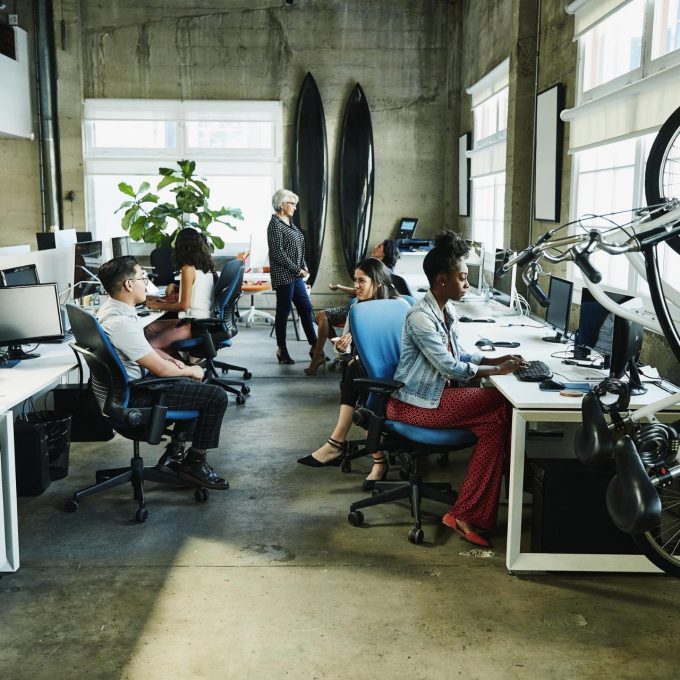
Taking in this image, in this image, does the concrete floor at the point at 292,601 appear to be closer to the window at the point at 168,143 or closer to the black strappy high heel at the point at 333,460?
the black strappy high heel at the point at 333,460

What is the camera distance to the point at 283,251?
6.88m

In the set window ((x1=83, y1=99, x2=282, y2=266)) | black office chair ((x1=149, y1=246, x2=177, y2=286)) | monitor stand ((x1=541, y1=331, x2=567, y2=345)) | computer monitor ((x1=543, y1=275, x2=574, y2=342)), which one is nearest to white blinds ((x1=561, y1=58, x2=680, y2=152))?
computer monitor ((x1=543, y1=275, x2=574, y2=342))

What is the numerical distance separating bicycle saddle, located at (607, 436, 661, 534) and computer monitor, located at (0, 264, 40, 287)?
11.1 feet

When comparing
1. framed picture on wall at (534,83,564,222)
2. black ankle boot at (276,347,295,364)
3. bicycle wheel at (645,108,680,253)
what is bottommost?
black ankle boot at (276,347,295,364)

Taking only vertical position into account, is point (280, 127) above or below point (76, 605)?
above

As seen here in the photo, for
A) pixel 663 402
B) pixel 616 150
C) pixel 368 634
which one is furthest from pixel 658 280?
pixel 616 150

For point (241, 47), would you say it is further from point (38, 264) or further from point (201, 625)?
point (201, 625)

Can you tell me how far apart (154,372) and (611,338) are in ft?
6.75

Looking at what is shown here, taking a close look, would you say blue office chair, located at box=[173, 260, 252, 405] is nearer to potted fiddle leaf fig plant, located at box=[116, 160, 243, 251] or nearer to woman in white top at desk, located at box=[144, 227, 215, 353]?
woman in white top at desk, located at box=[144, 227, 215, 353]

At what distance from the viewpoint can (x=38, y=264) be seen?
16.0 ft

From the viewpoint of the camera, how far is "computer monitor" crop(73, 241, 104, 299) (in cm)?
535

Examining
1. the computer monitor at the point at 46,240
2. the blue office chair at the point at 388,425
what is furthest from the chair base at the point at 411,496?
the computer monitor at the point at 46,240

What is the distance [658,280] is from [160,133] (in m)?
8.48

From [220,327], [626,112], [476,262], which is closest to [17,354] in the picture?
[220,327]
